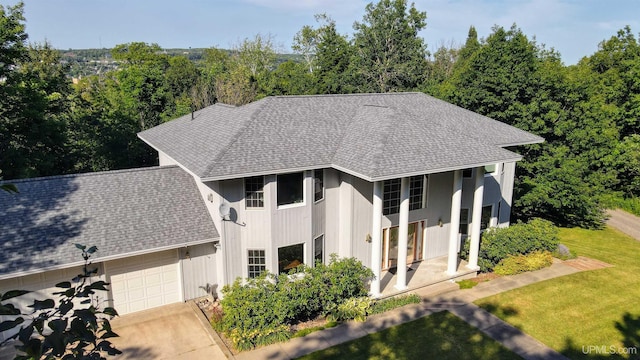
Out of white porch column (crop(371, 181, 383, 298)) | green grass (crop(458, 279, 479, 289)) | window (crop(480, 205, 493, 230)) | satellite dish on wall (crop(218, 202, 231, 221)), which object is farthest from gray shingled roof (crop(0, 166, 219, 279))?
window (crop(480, 205, 493, 230))

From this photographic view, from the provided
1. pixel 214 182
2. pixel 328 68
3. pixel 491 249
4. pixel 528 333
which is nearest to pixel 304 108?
pixel 214 182

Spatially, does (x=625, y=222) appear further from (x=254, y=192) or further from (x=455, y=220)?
(x=254, y=192)

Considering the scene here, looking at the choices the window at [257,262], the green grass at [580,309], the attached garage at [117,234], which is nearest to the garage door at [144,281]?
the attached garage at [117,234]

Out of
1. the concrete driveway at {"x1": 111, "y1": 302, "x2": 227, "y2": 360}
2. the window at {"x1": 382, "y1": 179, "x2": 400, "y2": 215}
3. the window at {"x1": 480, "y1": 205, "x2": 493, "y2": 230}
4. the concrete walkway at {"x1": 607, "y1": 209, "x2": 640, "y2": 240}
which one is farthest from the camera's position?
the concrete walkway at {"x1": 607, "y1": 209, "x2": 640, "y2": 240}

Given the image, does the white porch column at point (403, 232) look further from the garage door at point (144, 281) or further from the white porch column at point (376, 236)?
the garage door at point (144, 281)

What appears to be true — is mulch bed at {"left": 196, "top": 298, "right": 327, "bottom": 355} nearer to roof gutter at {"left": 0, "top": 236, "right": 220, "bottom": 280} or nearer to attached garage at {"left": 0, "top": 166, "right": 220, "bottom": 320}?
attached garage at {"left": 0, "top": 166, "right": 220, "bottom": 320}

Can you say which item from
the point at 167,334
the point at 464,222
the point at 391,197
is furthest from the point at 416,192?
the point at 167,334
